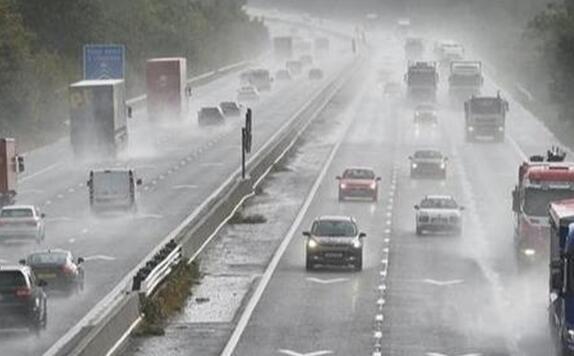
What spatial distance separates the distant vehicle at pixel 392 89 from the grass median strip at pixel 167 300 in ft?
348

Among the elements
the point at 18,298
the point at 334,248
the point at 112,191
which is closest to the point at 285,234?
the point at 112,191

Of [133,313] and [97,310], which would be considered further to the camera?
[97,310]

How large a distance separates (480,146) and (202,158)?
1838 centimetres

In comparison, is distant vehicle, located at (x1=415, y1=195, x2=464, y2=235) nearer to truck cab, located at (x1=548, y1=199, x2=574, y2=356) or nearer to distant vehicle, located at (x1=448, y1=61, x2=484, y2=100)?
truck cab, located at (x1=548, y1=199, x2=574, y2=356)

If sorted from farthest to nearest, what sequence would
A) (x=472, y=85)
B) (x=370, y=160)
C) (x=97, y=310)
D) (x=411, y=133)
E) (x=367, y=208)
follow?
(x=472, y=85)
(x=411, y=133)
(x=370, y=160)
(x=367, y=208)
(x=97, y=310)

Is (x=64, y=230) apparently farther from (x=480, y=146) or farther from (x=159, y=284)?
(x=480, y=146)

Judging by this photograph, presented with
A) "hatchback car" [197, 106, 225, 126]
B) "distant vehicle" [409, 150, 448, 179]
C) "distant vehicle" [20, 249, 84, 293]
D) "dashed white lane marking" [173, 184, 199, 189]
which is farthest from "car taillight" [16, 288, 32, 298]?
"hatchback car" [197, 106, 225, 126]

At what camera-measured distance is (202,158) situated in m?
106

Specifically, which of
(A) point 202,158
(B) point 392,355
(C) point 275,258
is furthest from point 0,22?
(B) point 392,355

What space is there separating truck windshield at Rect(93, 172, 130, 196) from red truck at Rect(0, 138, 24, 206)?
3172mm

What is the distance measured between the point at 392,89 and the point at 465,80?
14.7m

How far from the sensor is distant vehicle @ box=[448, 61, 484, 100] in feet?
486

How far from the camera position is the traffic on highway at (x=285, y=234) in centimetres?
4341

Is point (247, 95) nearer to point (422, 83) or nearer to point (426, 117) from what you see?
point (422, 83)
